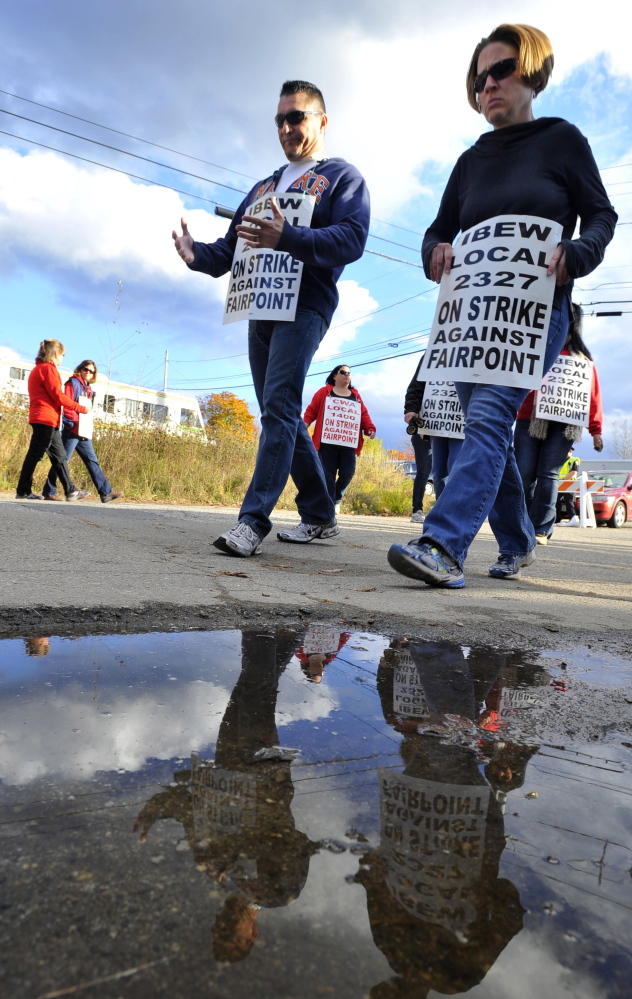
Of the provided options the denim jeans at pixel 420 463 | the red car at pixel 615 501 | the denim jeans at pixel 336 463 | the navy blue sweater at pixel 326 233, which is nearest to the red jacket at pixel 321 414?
the denim jeans at pixel 336 463

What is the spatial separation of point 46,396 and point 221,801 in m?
7.40

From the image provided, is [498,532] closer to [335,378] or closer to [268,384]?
[268,384]

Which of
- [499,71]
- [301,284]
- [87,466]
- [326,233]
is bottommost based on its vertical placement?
[87,466]

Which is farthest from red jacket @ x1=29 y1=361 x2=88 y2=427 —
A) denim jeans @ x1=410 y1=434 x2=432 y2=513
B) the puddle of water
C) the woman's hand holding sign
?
the puddle of water

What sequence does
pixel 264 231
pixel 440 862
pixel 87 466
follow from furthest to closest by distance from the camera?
pixel 87 466
pixel 264 231
pixel 440 862

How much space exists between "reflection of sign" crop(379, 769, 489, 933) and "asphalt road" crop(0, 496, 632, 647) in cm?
99

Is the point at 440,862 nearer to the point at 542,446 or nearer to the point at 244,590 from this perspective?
the point at 244,590

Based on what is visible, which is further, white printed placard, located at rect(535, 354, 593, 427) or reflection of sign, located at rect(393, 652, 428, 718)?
white printed placard, located at rect(535, 354, 593, 427)

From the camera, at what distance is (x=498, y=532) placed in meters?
3.39

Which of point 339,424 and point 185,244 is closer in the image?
point 185,244

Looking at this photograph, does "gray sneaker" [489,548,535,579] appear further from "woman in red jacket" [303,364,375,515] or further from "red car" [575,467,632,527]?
"red car" [575,467,632,527]

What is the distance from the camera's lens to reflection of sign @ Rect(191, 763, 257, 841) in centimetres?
78

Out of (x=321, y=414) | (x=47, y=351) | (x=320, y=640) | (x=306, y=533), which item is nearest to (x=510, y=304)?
(x=320, y=640)

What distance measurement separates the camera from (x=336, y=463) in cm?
784
